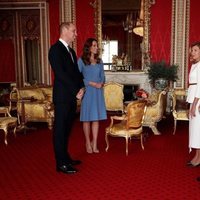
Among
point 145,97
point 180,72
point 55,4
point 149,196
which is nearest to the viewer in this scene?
point 149,196

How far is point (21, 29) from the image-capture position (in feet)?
28.6

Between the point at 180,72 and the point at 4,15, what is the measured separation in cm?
484

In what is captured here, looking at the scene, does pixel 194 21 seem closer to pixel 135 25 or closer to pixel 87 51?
pixel 135 25

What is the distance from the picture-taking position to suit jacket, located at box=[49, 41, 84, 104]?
3.29 metres

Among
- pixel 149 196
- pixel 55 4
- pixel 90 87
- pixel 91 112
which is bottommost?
pixel 149 196

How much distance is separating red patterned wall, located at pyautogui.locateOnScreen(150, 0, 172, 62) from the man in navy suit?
14.8 ft

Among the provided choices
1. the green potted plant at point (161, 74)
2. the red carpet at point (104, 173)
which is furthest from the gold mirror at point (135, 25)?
the red carpet at point (104, 173)

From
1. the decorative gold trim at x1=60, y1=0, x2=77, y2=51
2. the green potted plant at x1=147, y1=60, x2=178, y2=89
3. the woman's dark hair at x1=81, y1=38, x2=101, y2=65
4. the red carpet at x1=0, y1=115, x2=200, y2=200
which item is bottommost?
the red carpet at x1=0, y1=115, x2=200, y2=200

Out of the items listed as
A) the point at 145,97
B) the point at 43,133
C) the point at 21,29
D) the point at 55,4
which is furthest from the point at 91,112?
the point at 21,29

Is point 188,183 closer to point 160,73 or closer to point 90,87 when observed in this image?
point 90,87

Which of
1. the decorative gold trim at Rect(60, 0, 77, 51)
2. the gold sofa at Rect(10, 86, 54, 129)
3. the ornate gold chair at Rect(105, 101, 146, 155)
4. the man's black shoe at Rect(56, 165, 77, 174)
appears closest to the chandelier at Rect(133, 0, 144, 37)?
the decorative gold trim at Rect(60, 0, 77, 51)

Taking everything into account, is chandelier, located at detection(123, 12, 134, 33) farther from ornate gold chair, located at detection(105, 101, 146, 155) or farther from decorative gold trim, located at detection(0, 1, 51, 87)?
ornate gold chair, located at detection(105, 101, 146, 155)

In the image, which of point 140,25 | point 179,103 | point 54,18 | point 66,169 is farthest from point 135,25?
point 66,169

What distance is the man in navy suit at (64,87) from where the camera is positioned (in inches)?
130
